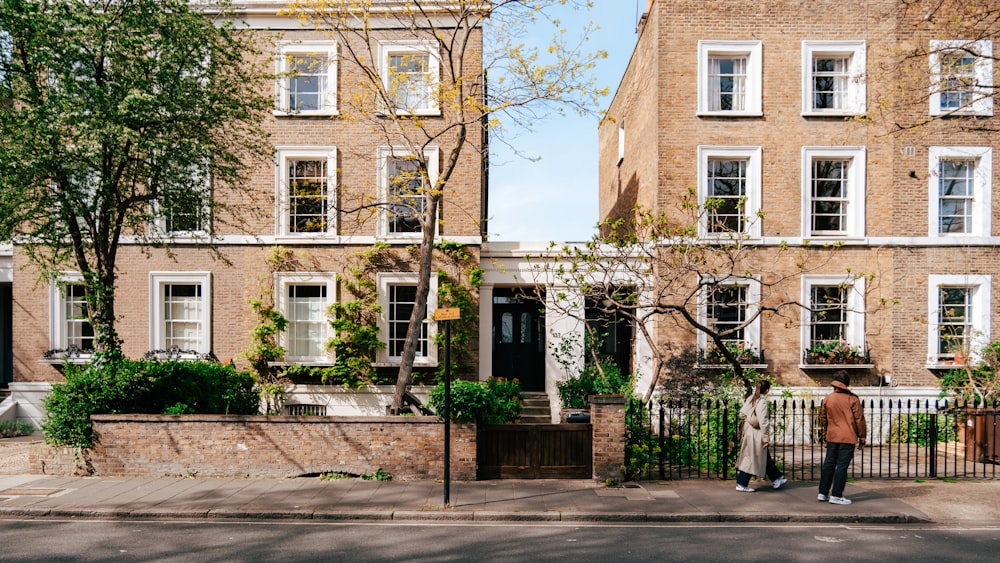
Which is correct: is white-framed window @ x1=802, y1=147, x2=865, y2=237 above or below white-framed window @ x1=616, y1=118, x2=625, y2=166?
below

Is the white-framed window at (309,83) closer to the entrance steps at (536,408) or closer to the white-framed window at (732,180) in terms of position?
the entrance steps at (536,408)

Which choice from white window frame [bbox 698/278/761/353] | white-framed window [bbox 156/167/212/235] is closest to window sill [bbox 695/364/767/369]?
white window frame [bbox 698/278/761/353]

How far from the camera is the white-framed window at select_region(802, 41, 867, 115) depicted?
16406 mm

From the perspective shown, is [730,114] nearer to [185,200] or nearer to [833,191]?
[833,191]

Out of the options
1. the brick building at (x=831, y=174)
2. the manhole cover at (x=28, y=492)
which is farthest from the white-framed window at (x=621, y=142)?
the manhole cover at (x=28, y=492)

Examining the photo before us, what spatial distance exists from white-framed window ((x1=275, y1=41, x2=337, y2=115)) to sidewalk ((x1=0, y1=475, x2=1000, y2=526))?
33.1 feet

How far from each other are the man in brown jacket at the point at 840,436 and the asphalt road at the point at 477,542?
0.87m

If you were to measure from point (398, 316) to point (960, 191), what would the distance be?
590 inches

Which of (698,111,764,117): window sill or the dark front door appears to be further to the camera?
the dark front door

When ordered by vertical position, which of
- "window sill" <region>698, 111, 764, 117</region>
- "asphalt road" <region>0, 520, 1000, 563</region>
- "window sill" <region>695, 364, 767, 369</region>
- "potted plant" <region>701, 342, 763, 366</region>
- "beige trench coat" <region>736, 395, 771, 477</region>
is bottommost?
"asphalt road" <region>0, 520, 1000, 563</region>

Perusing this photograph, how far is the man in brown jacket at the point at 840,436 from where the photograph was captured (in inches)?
373

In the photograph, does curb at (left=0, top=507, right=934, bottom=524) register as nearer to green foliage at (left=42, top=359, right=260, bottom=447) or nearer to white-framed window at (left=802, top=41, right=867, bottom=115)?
green foliage at (left=42, top=359, right=260, bottom=447)

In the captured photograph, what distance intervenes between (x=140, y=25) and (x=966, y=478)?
16.8 m

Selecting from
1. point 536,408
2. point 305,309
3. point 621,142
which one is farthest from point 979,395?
point 305,309
